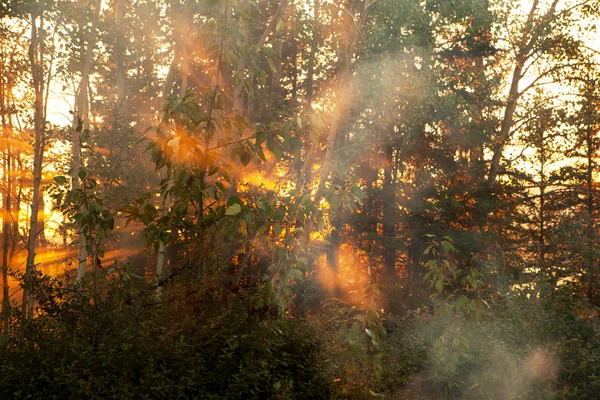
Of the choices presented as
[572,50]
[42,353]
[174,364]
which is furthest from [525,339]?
[572,50]

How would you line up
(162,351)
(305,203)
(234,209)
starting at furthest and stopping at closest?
(305,203), (162,351), (234,209)

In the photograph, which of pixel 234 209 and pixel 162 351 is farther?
pixel 162 351

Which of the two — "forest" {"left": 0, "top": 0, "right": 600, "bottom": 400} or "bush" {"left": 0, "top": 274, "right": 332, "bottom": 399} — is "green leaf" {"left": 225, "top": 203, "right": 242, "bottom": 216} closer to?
"forest" {"left": 0, "top": 0, "right": 600, "bottom": 400}

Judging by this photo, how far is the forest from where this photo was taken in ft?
13.5

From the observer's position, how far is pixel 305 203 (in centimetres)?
428

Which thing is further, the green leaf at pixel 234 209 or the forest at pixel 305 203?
the forest at pixel 305 203

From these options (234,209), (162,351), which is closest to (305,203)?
(234,209)

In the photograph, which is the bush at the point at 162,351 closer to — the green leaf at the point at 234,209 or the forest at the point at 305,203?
the forest at the point at 305,203

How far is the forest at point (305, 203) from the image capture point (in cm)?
411

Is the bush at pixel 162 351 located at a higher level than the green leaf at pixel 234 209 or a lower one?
lower

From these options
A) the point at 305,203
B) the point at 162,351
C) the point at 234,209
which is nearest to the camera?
the point at 234,209

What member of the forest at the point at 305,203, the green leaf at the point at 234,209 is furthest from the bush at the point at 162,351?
the green leaf at the point at 234,209

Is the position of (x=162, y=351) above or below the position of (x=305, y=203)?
below

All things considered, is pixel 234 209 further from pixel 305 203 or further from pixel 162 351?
pixel 162 351
